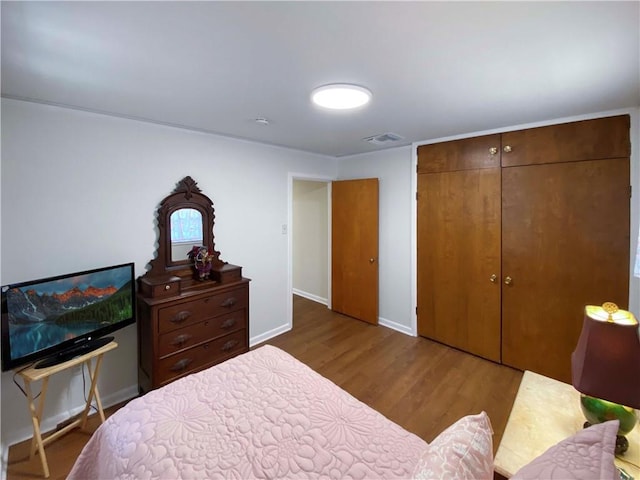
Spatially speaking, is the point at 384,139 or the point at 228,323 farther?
the point at 384,139

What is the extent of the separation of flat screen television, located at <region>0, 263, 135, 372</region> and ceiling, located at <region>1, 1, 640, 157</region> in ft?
4.10

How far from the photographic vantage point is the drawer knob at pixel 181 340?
232 cm

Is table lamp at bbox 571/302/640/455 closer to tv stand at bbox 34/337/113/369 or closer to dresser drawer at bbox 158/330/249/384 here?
dresser drawer at bbox 158/330/249/384

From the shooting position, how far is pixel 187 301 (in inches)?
93.9

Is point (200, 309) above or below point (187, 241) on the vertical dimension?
below

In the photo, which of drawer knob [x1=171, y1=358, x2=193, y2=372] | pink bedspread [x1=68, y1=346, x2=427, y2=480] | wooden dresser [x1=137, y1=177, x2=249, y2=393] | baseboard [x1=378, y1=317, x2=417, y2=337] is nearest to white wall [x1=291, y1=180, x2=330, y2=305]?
baseboard [x1=378, y1=317, x2=417, y2=337]

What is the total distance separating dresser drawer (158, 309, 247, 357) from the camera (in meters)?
2.28

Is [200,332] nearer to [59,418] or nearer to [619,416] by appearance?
[59,418]

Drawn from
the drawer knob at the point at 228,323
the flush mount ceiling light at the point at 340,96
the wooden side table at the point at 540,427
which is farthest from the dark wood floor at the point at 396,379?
the flush mount ceiling light at the point at 340,96

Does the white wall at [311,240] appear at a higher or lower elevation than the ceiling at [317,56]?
lower

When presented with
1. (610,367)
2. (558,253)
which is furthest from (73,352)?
(558,253)

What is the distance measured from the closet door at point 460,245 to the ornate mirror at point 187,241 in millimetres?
2220

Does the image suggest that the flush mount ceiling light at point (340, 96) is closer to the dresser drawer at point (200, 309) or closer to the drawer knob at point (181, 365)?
the dresser drawer at point (200, 309)

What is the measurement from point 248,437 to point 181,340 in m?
1.42
